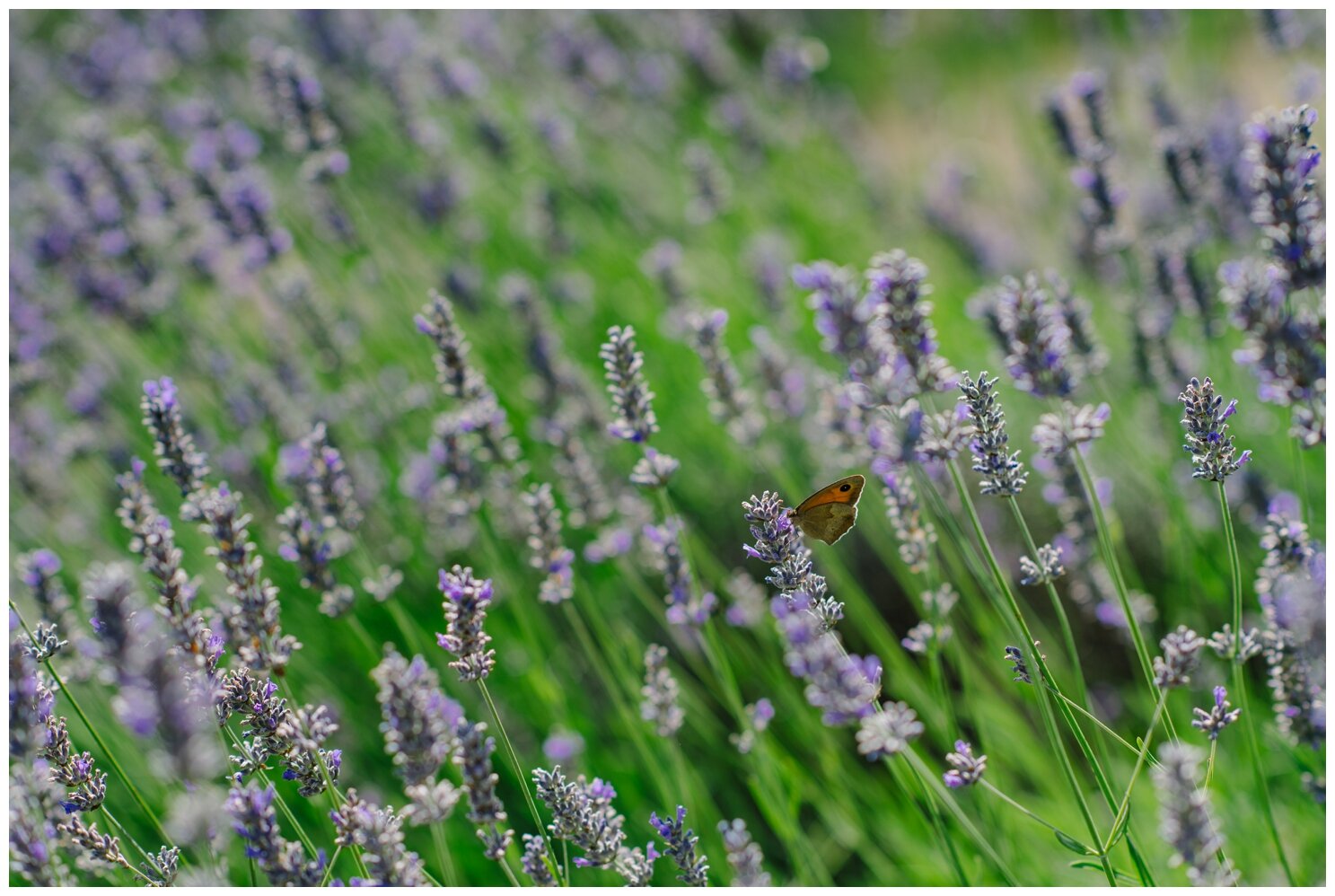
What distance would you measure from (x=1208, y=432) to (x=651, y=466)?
0.96 metres

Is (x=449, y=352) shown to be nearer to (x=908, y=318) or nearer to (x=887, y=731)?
(x=908, y=318)

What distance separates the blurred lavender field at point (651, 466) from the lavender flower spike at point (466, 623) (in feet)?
0.03

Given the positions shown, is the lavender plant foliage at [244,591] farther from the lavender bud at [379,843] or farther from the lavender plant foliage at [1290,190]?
the lavender plant foliage at [1290,190]

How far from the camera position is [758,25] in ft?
19.2

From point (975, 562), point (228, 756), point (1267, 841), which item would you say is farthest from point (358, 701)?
point (1267, 841)

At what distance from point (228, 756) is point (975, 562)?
4.40ft

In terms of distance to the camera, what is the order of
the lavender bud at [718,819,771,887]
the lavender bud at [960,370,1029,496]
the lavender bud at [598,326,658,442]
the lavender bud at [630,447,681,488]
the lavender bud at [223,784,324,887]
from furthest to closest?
the lavender bud at [630,447,681,488] → the lavender bud at [598,326,658,442] → the lavender bud at [718,819,771,887] → the lavender bud at [960,370,1029,496] → the lavender bud at [223,784,324,887]

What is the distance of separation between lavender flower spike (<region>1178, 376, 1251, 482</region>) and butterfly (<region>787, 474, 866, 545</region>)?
508 millimetres

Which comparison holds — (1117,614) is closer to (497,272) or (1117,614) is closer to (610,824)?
(610,824)

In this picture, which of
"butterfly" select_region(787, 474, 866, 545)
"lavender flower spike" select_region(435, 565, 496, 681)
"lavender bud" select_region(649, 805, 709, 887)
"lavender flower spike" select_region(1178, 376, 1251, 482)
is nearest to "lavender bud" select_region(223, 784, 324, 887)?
"lavender flower spike" select_region(435, 565, 496, 681)

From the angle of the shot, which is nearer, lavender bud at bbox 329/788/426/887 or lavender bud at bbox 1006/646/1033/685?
lavender bud at bbox 329/788/426/887

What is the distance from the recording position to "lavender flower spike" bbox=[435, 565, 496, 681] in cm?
142

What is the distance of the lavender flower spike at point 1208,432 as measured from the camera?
→ 1.42m

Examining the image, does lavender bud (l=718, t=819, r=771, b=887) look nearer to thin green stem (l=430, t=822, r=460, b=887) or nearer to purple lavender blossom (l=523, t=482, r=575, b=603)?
thin green stem (l=430, t=822, r=460, b=887)
